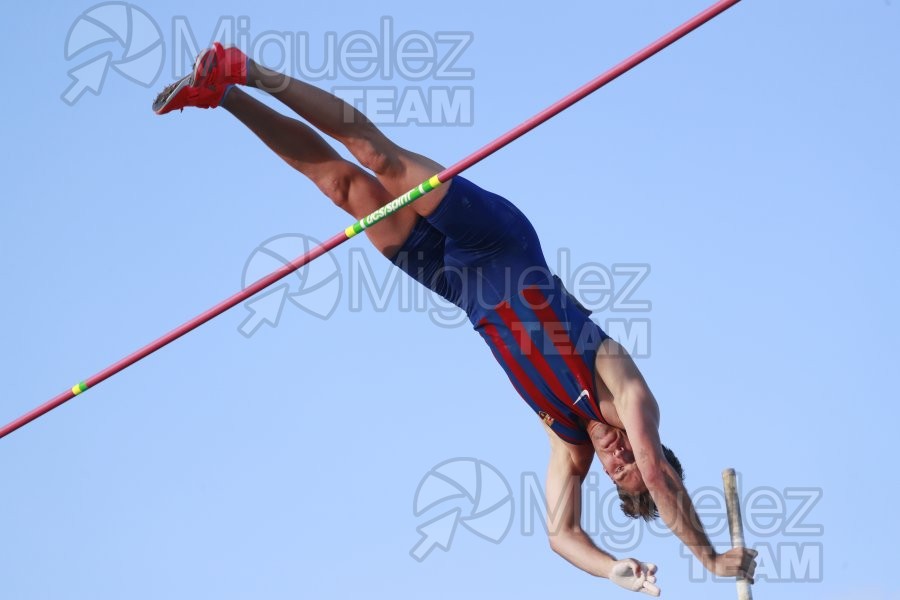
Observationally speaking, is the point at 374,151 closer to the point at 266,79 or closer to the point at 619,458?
the point at 266,79

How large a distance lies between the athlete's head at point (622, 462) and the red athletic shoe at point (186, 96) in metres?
2.72

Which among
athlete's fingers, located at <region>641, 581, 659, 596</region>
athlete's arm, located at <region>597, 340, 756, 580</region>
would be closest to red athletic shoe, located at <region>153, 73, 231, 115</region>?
athlete's arm, located at <region>597, 340, 756, 580</region>

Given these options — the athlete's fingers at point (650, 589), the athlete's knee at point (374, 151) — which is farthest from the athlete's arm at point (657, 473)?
the athlete's knee at point (374, 151)

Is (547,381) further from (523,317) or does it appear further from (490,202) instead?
(490,202)

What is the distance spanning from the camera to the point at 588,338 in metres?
8.24

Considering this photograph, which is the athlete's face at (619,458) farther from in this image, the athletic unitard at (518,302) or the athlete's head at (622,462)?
the athletic unitard at (518,302)

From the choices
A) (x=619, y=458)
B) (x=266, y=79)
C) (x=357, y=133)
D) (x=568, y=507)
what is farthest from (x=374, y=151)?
(x=568, y=507)

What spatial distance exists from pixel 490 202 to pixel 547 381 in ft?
3.33

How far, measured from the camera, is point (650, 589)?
25.1 ft

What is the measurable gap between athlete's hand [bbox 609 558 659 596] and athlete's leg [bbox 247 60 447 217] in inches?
81.3

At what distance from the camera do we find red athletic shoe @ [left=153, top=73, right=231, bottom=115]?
300 inches

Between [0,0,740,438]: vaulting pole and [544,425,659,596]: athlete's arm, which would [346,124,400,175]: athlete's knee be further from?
[544,425,659,596]: athlete's arm

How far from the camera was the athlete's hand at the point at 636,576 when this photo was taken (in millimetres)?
7683

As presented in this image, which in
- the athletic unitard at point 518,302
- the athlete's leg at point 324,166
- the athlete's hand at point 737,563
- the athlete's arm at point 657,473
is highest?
the athlete's leg at point 324,166
